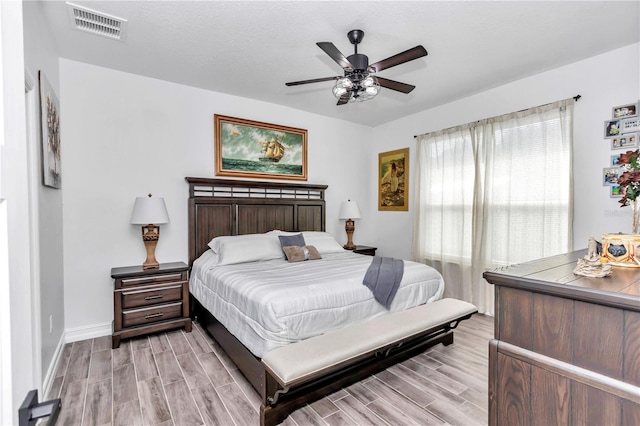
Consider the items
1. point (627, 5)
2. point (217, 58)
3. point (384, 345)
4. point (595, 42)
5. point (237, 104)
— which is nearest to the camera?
point (384, 345)

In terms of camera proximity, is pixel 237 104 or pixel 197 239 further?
pixel 237 104

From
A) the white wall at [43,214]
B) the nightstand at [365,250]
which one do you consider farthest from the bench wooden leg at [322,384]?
the nightstand at [365,250]

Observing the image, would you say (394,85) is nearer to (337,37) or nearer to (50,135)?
(337,37)

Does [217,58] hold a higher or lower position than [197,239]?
higher

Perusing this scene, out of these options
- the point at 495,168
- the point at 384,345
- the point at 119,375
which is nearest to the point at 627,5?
the point at 495,168

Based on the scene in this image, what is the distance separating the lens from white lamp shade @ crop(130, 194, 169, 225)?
3.10m

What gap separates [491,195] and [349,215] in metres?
1.94

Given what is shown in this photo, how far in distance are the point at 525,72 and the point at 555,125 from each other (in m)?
0.66

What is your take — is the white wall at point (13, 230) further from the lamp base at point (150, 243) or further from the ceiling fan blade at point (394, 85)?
the lamp base at point (150, 243)

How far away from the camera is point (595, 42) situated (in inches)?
108

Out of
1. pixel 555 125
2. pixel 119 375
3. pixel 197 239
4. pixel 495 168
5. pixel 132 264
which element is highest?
pixel 555 125

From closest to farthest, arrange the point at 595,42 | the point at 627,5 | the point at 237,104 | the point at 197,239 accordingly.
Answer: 1. the point at 627,5
2. the point at 595,42
3. the point at 197,239
4. the point at 237,104

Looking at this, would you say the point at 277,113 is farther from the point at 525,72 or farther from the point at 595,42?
the point at 595,42

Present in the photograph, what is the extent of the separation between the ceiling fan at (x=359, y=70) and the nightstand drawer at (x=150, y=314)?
104 inches
